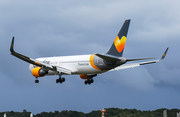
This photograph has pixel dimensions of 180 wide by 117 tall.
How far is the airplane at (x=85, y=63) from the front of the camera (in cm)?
6831

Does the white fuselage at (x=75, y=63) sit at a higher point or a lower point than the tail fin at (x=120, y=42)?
lower

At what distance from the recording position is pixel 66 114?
138625 mm

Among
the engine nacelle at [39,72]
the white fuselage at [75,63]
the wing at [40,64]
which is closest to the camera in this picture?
the wing at [40,64]

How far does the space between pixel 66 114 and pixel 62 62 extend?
2565 inches

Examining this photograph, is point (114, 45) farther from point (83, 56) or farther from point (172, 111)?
point (172, 111)

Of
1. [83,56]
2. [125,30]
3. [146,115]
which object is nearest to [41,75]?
[83,56]

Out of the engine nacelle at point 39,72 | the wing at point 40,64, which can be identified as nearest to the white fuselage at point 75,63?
the wing at point 40,64

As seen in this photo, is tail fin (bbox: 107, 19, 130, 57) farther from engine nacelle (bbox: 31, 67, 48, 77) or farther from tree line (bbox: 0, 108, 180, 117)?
tree line (bbox: 0, 108, 180, 117)

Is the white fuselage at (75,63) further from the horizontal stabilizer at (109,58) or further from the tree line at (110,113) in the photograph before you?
the tree line at (110,113)

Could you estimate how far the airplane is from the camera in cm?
6831

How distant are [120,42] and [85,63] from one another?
27.8 ft

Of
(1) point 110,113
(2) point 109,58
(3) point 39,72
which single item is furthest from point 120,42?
(1) point 110,113

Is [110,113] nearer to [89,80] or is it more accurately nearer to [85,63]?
[89,80]

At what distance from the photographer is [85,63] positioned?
7238 centimetres
